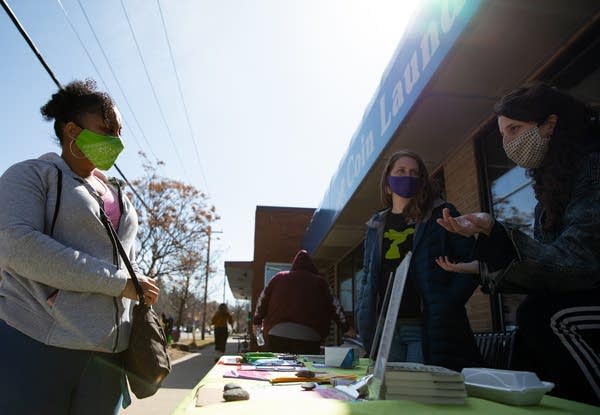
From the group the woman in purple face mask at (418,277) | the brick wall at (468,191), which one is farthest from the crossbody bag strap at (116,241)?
the brick wall at (468,191)

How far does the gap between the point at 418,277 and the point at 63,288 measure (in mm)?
1673

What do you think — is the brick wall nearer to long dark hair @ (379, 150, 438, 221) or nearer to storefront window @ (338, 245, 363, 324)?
A: long dark hair @ (379, 150, 438, 221)

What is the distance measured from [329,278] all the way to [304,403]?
1381cm

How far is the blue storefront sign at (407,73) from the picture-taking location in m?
2.62

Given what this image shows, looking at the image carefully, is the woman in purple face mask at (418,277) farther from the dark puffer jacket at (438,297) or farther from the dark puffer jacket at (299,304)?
the dark puffer jacket at (299,304)

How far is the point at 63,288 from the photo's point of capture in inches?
58.0

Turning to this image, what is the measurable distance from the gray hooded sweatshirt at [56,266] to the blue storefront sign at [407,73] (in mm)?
2277

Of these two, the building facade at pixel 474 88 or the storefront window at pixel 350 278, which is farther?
the storefront window at pixel 350 278

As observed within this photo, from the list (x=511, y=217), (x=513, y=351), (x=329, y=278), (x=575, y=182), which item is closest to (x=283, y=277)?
(x=511, y=217)

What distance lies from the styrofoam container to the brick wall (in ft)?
11.1

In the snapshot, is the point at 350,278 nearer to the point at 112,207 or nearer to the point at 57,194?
the point at 112,207

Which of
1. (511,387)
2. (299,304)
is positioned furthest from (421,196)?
(299,304)

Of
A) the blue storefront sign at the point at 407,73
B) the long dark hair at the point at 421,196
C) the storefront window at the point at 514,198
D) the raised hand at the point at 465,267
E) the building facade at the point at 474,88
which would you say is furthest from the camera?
the storefront window at the point at 514,198

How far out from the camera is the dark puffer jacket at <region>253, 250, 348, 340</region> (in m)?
3.90
